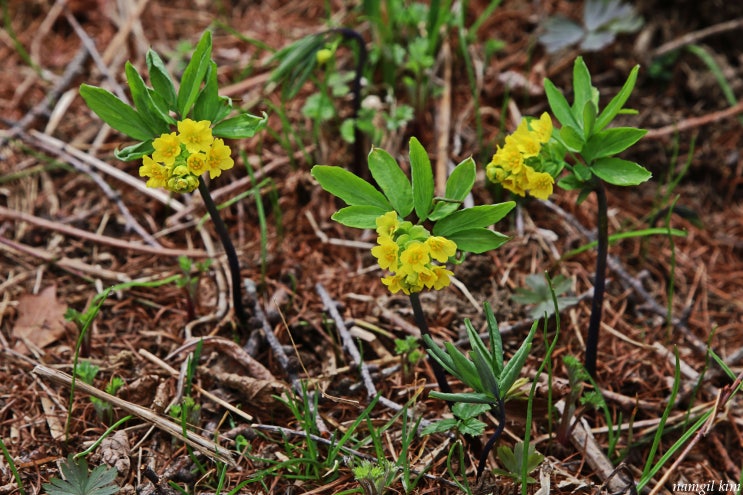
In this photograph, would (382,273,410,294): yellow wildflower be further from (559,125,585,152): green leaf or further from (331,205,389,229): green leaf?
(559,125,585,152): green leaf

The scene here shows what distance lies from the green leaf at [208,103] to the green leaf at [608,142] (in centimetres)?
118

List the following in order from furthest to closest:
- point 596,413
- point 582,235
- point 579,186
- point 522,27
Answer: point 522,27 < point 582,235 < point 596,413 < point 579,186

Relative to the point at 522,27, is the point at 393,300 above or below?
below

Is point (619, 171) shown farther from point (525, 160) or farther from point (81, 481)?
point (81, 481)

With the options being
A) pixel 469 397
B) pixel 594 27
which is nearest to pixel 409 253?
pixel 469 397

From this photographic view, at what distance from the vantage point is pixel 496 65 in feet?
11.6

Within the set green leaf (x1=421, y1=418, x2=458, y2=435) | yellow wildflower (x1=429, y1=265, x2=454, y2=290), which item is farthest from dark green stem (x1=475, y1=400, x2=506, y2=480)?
yellow wildflower (x1=429, y1=265, x2=454, y2=290)

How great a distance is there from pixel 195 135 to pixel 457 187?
2.66ft

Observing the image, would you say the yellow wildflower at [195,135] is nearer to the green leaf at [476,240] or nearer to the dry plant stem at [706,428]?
the green leaf at [476,240]

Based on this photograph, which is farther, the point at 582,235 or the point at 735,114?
the point at 735,114

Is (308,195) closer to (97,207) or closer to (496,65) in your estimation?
(97,207)

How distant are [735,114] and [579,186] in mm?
1744

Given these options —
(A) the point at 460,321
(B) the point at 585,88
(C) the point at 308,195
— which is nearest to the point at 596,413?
(A) the point at 460,321

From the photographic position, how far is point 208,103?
217 cm
